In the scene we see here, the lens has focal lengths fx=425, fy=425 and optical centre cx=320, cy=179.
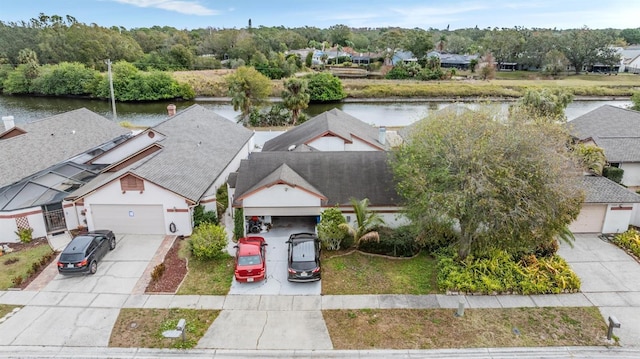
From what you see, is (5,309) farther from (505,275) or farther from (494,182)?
(505,275)

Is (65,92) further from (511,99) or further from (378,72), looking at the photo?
(511,99)

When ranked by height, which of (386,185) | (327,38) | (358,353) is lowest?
(358,353)

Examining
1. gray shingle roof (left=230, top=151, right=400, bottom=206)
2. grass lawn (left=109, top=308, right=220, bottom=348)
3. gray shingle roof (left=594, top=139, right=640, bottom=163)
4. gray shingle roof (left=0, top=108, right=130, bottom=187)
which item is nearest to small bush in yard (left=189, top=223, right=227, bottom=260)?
gray shingle roof (left=230, top=151, right=400, bottom=206)

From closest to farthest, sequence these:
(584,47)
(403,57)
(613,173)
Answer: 1. (613,173)
2. (584,47)
3. (403,57)

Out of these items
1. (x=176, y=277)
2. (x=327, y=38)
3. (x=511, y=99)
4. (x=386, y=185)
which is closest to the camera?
(x=176, y=277)

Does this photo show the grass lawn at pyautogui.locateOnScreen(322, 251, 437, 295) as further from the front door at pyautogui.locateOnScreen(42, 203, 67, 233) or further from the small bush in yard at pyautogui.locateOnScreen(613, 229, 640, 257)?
the front door at pyautogui.locateOnScreen(42, 203, 67, 233)

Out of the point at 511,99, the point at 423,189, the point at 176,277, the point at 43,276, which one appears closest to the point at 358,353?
the point at 423,189

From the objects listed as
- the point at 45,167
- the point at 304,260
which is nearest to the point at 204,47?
the point at 45,167
